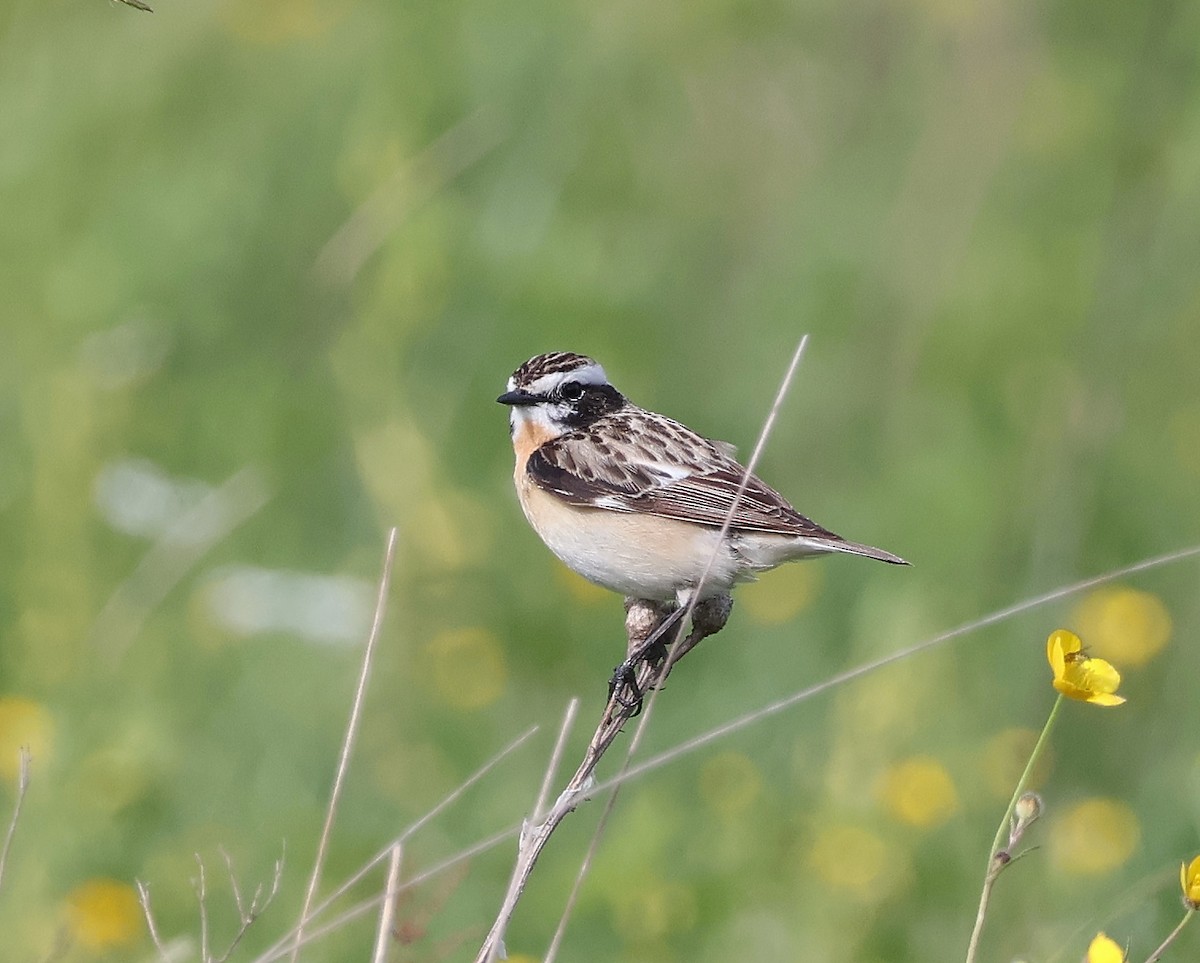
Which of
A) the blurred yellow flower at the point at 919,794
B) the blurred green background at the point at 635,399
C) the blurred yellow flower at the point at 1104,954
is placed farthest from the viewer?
the blurred yellow flower at the point at 919,794

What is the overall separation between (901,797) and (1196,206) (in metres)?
3.05

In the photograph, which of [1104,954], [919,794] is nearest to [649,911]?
[919,794]

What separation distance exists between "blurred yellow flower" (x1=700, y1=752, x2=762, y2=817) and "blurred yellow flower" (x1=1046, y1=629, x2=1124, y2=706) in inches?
121

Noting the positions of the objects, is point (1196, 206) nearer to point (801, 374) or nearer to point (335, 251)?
point (801, 374)

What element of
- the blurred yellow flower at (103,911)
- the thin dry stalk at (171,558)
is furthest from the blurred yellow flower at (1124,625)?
the blurred yellow flower at (103,911)

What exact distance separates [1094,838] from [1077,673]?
2997mm

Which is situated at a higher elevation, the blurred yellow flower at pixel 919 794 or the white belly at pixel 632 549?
the white belly at pixel 632 549

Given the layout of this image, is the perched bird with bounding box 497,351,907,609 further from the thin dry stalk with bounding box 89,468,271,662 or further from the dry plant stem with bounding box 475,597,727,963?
the thin dry stalk with bounding box 89,468,271,662

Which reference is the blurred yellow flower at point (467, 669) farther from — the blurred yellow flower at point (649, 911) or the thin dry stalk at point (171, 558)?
the blurred yellow flower at point (649, 911)

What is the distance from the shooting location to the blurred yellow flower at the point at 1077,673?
2.76 meters

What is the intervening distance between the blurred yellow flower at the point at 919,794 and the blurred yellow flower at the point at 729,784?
1.55 feet

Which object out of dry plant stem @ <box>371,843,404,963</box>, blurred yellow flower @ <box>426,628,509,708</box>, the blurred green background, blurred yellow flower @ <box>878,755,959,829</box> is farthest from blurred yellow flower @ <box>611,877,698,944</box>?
dry plant stem @ <box>371,843,404,963</box>

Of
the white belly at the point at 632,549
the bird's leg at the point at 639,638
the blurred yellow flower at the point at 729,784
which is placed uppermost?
the bird's leg at the point at 639,638

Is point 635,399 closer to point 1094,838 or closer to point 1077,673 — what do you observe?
point 1094,838
